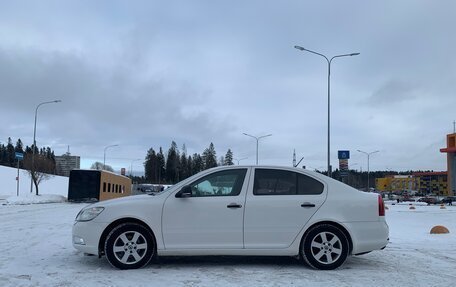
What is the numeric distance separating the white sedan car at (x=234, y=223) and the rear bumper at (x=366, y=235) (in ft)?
0.05

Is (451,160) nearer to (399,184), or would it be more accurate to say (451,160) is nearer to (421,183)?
(399,184)

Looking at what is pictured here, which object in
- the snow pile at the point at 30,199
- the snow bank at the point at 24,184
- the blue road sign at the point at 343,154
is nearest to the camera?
the blue road sign at the point at 343,154

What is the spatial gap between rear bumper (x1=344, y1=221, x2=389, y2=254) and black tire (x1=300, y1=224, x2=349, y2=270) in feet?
0.49

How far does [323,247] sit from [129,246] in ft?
9.30

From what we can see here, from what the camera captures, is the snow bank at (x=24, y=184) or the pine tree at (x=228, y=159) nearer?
the pine tree at (x=228, y=159)

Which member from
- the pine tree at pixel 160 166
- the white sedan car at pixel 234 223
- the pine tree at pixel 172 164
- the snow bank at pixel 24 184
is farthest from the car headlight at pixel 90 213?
the pine tree at pixel 160 166

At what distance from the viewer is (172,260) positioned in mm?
7641

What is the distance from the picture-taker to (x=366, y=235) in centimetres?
714

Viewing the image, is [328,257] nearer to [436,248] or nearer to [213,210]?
[213,210]

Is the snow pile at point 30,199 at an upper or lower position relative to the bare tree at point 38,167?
lower

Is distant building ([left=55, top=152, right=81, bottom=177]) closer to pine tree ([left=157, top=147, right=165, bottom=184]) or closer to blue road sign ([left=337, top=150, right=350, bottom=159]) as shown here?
pine tree ([left=157, top=147, right=165, bottom=184])

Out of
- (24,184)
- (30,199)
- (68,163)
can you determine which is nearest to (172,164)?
(68,163)

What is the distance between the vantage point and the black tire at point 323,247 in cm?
702

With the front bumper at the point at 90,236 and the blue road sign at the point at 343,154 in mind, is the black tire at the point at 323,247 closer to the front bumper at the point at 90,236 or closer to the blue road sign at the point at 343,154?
the front bumper at the point at 90,236
